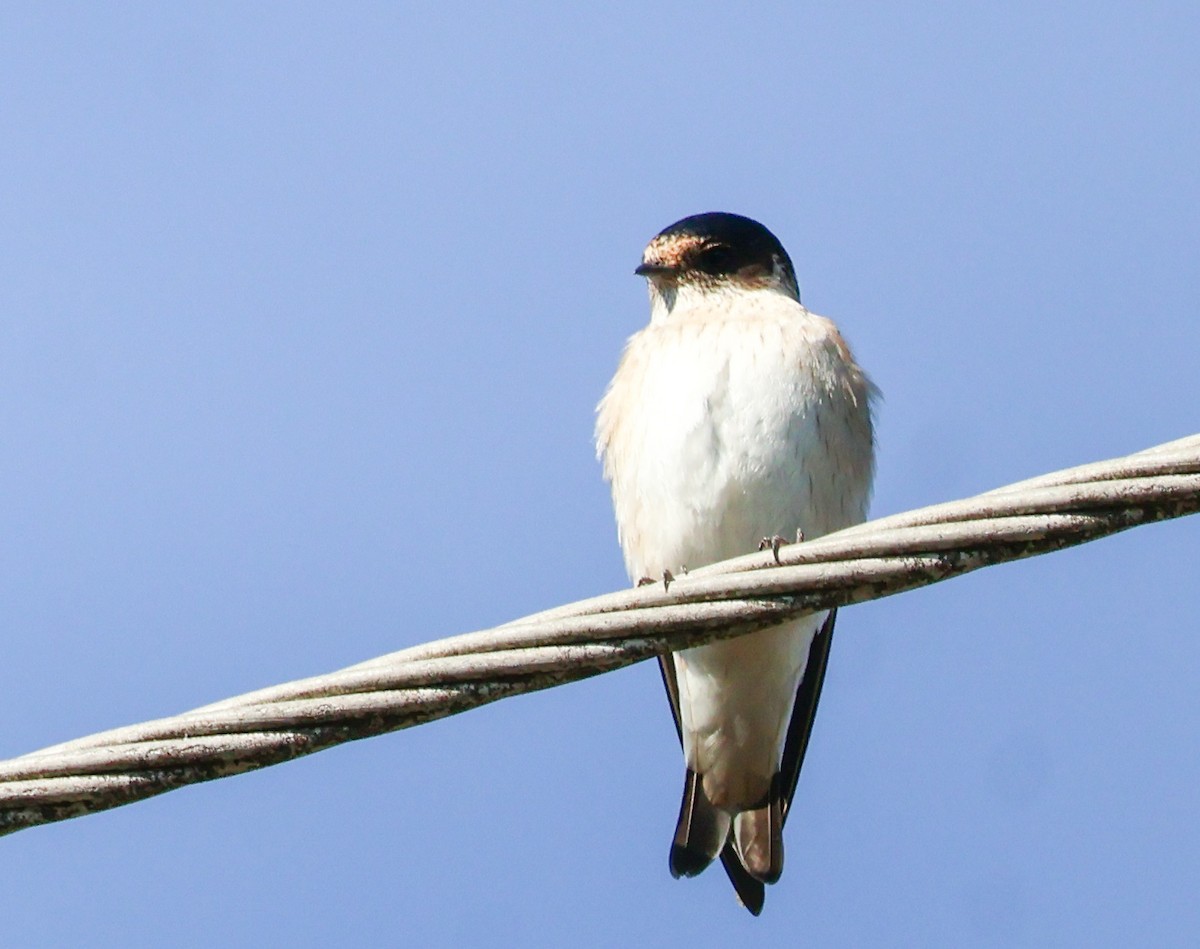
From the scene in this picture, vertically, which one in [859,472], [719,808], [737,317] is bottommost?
[719,808]

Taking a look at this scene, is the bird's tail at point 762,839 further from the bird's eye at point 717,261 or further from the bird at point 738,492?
the bird's eye at point 717,261

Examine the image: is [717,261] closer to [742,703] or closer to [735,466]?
[735,466]

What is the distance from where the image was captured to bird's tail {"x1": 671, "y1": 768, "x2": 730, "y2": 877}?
5617 mm

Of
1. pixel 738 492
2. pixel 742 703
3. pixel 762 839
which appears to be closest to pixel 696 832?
pixel 762 839

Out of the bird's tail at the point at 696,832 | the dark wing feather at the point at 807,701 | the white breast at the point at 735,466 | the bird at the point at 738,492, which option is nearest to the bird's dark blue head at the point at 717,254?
the bird at the point at 738,492

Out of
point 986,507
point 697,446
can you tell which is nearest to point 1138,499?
point 986,507

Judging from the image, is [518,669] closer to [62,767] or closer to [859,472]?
[62,767]

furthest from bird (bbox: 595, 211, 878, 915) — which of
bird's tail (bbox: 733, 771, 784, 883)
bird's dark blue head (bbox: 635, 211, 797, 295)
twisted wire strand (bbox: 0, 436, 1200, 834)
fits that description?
twisted wire strand (bbox: 0, 436, 1200, 834)

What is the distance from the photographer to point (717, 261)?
674 centimetres

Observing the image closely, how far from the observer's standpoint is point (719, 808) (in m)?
5.86

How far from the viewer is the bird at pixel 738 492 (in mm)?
5516

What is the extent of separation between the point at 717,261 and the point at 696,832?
2.10 meters

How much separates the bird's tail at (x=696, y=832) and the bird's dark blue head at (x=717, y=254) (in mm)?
1806

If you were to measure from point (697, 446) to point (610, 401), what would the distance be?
0.67 meters
